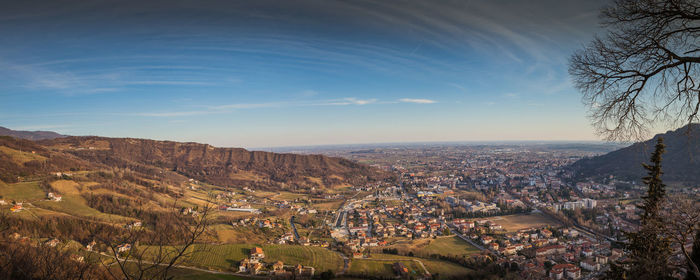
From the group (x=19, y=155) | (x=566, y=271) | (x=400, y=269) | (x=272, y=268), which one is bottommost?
(x=272, y=268)

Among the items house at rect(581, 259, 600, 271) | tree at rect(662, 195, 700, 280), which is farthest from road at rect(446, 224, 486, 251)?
tree at rect(662, 195, 700, 280)

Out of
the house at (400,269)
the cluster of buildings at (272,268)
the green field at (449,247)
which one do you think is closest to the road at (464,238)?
the green field at (449,247)

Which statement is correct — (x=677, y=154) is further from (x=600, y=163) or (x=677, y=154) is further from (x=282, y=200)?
(x=282, y=200)

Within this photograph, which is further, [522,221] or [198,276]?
[522,221]

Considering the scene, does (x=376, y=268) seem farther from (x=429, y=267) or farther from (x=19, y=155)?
(x=19, y=155)

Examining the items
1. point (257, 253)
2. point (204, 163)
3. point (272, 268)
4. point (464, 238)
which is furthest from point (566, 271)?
point (204, 163)

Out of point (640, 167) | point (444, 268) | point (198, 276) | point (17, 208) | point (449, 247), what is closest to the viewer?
point (198, 276)

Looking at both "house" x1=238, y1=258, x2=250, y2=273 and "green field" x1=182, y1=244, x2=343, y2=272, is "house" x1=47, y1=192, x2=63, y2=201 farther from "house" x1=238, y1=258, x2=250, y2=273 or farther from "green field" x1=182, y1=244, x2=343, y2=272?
"house" x1=238, y1=258, x2=250, y2=273

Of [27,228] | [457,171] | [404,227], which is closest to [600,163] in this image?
[457,171]
